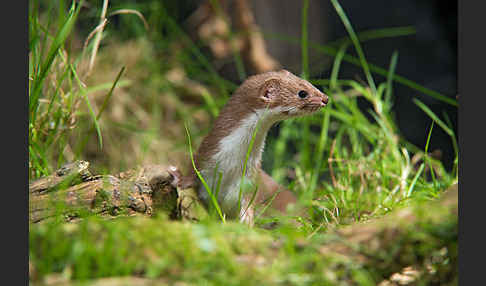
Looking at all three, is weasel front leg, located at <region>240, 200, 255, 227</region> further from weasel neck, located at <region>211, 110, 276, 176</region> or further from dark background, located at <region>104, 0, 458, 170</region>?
dark background, located at <region>104, 0, 458, 170</region>

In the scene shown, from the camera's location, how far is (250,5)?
5258 millimetres

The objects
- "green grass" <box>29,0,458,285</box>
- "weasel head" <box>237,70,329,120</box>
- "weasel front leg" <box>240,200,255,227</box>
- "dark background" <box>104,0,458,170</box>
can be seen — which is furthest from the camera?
"dark background" <box>104,0,458,170</box>

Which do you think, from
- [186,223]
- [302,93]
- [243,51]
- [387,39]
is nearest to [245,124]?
[302,93]

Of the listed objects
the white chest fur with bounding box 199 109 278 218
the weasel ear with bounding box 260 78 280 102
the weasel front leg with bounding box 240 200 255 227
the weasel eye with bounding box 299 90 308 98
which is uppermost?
the weasel ear with bounding box 260 78 280 102

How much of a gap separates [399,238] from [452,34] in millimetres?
4687

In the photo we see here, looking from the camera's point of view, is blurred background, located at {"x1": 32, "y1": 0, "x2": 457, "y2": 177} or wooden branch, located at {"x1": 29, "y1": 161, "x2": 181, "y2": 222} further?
blurred background, located at {"x1": 32, "y1": 0, "x2": 457, "y2": 177}

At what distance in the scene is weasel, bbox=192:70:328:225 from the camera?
9.06ft

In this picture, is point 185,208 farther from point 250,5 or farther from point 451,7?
point 451,7

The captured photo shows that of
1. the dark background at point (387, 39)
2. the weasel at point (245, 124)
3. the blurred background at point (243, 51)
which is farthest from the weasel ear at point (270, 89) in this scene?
the dark background at point (387, 39)

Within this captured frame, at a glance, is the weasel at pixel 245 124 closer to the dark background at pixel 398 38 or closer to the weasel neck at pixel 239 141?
the weasel neck at pixel 239 141

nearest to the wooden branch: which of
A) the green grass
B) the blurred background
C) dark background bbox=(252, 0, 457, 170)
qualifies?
the green grass

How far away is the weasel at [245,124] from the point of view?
109 inches

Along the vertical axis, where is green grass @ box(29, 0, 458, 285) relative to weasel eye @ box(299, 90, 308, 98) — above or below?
below

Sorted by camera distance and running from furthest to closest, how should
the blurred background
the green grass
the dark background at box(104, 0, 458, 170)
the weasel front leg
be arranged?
the dark background at box(104, 0, 458, 170), the blurred background, the weasel front leg, the green grass
